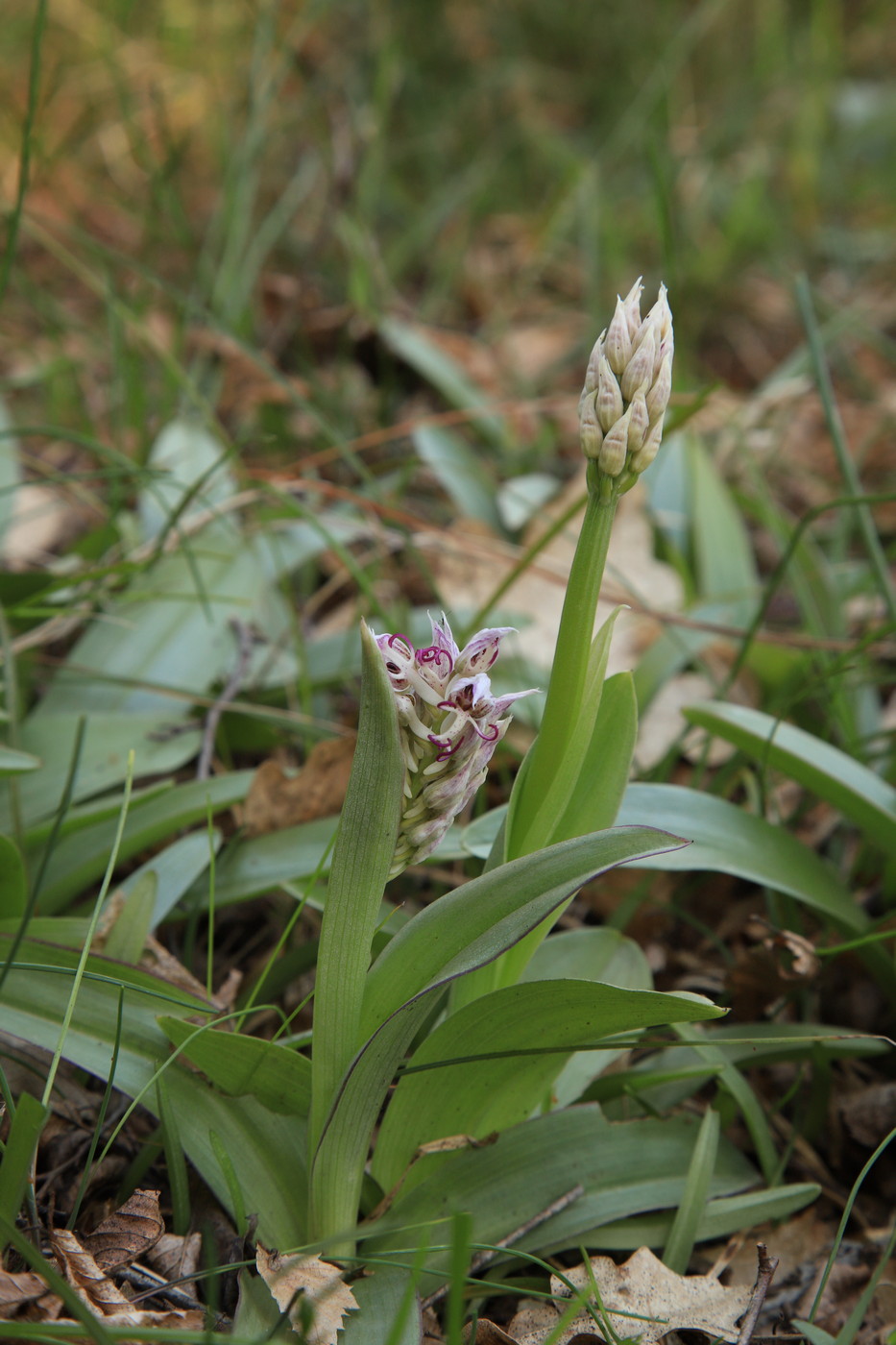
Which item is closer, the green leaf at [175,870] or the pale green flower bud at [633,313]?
the pale green flower bud at [633,313]

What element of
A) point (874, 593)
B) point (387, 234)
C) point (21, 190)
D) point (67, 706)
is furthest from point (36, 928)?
point (387, 234)

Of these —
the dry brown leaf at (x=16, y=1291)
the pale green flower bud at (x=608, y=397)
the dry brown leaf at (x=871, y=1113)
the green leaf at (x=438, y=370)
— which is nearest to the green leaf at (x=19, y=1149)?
the dry brown leaf at (x=16, y=1291)

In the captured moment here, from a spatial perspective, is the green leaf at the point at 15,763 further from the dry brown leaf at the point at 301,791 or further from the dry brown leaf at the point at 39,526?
the dry brown leaf at the point at 39,526

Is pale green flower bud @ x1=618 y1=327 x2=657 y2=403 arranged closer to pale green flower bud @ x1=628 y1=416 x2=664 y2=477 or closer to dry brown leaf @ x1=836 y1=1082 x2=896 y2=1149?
pale green flower bud @ x1=628 y1=416 x2=664 y2=477

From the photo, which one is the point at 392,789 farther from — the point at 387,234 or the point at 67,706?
the point at 387,234

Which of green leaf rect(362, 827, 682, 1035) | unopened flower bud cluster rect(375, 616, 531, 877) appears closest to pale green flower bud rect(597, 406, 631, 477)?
unopened flower bud cluster rect(375, 616, 531, 877)
